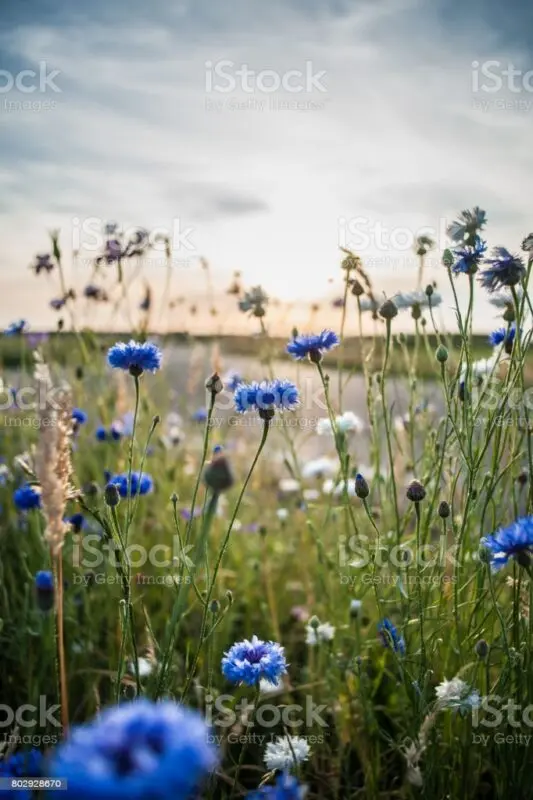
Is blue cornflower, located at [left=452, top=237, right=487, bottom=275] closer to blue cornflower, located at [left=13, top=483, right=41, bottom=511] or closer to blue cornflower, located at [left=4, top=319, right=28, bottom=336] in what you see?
blue cornflower, located at [left=13, top=483, right=41, bottom=511]

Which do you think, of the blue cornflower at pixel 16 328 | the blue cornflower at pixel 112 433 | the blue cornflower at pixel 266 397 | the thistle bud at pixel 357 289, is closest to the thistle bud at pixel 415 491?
the blue cornflower at pixel 266 397

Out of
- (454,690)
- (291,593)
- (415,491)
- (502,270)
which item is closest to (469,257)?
(502,270)

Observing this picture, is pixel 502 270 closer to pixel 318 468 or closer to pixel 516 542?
pixel 516 542

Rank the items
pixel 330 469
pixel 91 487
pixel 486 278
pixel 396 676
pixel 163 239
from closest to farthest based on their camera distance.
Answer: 1. pixel 486 278
2. pixel 396 676
3. pixel 91 487
4. pixel 163 239
5. pixel 330 469

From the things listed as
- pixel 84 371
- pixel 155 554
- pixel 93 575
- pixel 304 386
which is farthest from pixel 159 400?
pixel 93 575

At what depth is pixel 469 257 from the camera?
1.43 meters

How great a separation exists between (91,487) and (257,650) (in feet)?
3.00

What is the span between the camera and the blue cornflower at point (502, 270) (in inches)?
54.2

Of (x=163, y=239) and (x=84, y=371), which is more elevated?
(x=163, y=239)

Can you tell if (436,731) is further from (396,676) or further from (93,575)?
(93,575)

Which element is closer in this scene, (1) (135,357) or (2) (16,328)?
(1) (135,357)

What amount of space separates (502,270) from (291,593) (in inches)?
62.1

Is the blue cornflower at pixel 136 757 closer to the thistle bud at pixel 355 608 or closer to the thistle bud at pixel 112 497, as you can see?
the thistle bud at pixel 112 497

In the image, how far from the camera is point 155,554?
2434 mm
